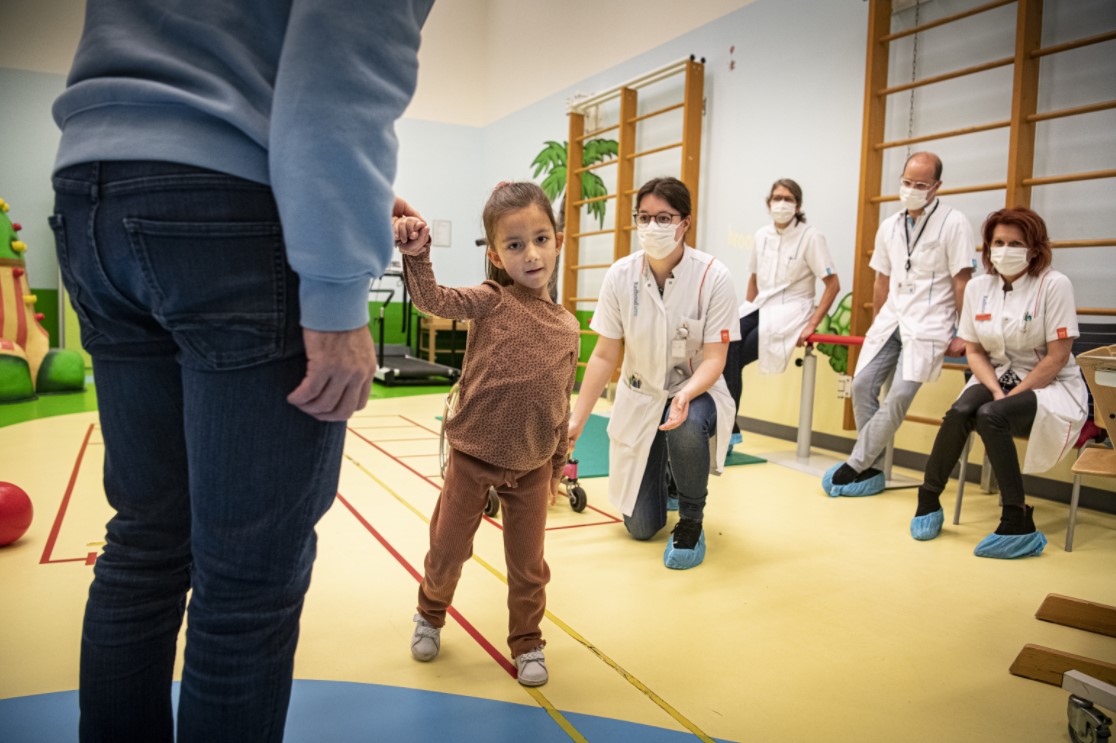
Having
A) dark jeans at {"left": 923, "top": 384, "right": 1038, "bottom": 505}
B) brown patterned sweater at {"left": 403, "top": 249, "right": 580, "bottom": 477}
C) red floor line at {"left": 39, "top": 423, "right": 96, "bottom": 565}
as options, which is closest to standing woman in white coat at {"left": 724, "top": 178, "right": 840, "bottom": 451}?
dark jeans at {"left": 923, "top": 384, "right": 1038, "bottom": 505}

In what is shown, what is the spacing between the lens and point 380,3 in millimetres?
675

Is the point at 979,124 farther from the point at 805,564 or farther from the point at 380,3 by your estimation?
the point at 380,3

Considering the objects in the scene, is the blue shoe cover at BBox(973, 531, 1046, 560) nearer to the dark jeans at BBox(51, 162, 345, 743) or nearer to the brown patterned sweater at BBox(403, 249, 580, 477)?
the brown patterned sweater at BBox(403, 249, 580, 477)

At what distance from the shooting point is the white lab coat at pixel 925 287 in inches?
124

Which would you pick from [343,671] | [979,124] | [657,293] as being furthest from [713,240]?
[343,671]

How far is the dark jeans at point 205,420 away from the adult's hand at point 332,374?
0.07 feet

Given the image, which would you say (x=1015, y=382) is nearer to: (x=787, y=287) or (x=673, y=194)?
(x=787, y=287)

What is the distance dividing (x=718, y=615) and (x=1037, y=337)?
5.51ft

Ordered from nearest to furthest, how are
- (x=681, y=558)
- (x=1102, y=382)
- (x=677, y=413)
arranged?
(x=1102, y=382)
(x=677, y=413)
(x=681, y=558)

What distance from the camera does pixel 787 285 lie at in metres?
3.88

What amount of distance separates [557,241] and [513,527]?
0.62 m

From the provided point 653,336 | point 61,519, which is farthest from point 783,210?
point 61,519

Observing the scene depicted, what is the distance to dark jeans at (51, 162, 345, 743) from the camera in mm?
665

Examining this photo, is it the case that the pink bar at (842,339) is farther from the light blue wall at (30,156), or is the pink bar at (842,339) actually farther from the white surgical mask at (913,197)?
the light blue wall at (30,156)
